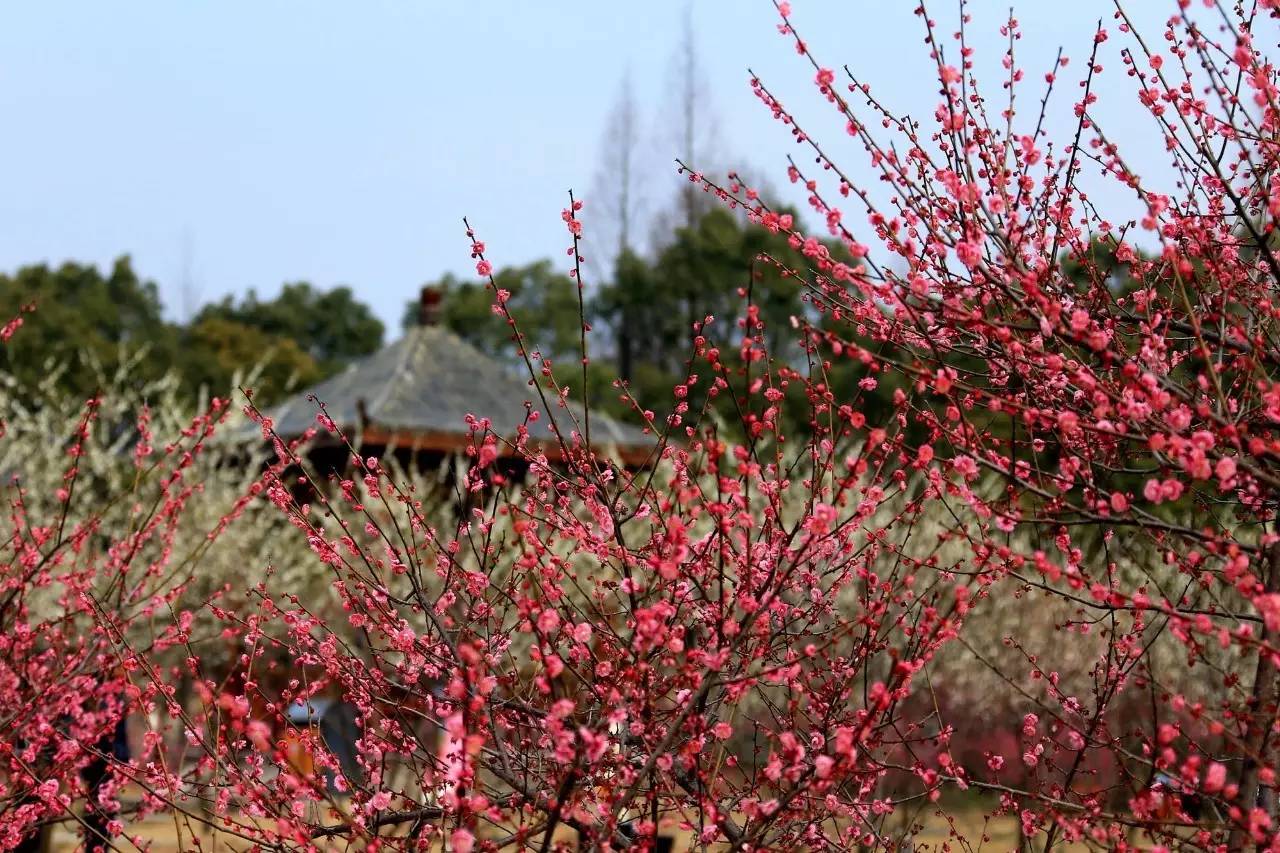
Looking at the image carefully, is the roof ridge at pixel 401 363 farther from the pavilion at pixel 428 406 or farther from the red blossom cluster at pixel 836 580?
the red blossom cluster at pixel 836 580

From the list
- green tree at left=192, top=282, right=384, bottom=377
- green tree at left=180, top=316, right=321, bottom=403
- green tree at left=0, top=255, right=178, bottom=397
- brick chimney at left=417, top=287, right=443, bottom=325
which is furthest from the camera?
green tree at left=192, top=282, right=384, bottom=377

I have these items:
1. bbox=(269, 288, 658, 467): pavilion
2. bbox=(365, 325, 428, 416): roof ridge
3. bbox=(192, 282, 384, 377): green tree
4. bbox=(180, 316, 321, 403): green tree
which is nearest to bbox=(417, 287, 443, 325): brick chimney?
bbox=(269, 288, 658, 467): pavilion

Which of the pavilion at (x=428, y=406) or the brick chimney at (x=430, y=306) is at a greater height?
the brick chimney at (x=430, y=306)

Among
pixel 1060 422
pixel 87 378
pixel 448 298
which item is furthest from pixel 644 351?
pixel 1060 422

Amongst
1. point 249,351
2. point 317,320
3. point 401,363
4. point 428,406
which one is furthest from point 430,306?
point 317,320

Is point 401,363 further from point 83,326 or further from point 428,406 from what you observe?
point 83,326

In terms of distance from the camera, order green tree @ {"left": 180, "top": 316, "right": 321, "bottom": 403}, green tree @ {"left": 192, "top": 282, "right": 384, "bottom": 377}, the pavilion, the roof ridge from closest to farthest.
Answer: the pavilion → the roof ridge → green tree @ {"left": 180, "top": 316, "right": 321, "bottom": 403} → green tree @ {"left": 192, "top": 282, "right": 384, "bottom": 377}

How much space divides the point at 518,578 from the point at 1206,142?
8.85 ft

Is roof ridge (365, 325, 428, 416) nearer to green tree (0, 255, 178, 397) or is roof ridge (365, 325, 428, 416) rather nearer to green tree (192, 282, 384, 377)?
green tree (0, 255, 178, 397)

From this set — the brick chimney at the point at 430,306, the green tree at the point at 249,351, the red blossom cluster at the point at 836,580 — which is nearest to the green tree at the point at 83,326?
the green tree at the point at 249,351

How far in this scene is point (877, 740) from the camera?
160 inches

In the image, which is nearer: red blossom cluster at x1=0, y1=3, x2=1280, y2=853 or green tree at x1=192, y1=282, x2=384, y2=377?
red blossom cluster at x1=0, y1=3, x2=1280, y2=853

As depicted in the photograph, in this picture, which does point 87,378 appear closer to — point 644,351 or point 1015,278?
point 644,351

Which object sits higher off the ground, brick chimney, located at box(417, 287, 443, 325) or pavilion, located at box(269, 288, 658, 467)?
brick chimney, located at box(417, 287, 443, 325)
